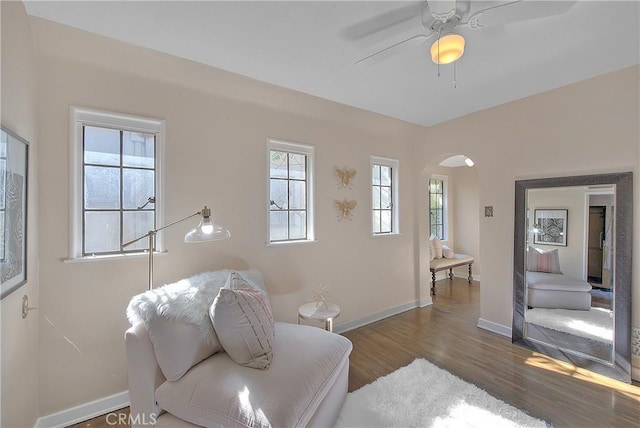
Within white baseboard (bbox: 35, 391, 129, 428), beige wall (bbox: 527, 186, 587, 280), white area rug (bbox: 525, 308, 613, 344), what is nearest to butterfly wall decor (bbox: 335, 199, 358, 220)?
beige wall (bbox: 527, 186, 587, 280)

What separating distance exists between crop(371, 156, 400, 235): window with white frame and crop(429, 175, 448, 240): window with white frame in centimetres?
227

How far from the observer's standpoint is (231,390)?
141cm

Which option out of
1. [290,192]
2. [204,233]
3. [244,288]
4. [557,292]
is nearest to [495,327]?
[557,292]

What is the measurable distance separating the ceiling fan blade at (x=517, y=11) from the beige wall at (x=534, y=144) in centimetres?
178

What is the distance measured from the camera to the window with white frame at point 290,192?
287 centimetres

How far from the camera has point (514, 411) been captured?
6.19 ft

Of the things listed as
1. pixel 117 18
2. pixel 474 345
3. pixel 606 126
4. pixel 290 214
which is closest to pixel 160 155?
pixel 117 18

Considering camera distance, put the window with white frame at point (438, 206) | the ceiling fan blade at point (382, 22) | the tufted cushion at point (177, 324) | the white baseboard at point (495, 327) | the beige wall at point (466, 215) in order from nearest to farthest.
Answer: the tufted cushion at point (177, 324) < the ceiling fan blade at point (382, 22) < the white baseboard at point (495, 327) < the beige wall at point (466, 215) < the window with white frame at point (438, 206)

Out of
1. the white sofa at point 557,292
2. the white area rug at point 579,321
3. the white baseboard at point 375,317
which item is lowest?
the white baseboard at point 375,317

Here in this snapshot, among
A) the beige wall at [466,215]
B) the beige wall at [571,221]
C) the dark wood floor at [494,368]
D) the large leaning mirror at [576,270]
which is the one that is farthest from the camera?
the beige wall at [466,215]

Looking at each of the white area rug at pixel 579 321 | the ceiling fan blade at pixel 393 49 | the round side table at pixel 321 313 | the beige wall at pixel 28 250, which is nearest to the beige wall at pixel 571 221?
the white area rug at pixel 579 321

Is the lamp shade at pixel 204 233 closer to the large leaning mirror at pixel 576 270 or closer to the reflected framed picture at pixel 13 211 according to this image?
the reflected framed picture at pixel 13 211

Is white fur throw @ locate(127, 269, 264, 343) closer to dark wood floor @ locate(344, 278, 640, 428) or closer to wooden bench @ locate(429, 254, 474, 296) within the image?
dark wood floor @ locate(344, 278, 640, 428)

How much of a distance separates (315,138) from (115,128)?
181 cm
